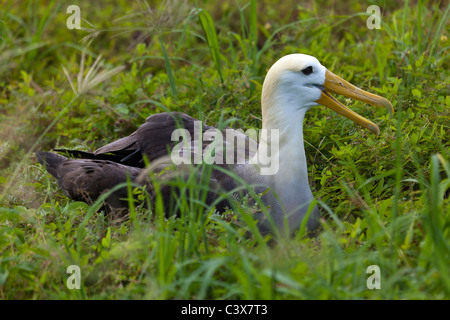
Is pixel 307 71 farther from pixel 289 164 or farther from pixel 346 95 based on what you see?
pixel 289 164

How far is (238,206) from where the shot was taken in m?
2.94

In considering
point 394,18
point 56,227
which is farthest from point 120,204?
point 394,18

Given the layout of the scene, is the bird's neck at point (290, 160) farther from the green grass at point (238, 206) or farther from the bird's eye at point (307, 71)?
the bird's eye at point (307, 71)

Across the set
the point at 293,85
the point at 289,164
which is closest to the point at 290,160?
the point at 289,164

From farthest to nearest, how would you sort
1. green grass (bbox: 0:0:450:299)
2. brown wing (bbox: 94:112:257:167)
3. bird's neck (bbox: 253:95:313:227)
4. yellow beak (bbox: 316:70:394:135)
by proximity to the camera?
brown wing (bbox: 94:112:257:167) < yellow beak (bbox: 316:70:394:135) < bird's neck (bbox: 253:95:313:227) < green grass (bbox: 0:0:450:299)

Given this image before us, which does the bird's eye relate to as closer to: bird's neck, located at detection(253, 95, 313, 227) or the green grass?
bird's neck, located at detection(253, 95, 313, 227)

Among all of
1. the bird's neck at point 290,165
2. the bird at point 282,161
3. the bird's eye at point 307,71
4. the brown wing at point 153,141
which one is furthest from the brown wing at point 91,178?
the bird's eye at point 307,71

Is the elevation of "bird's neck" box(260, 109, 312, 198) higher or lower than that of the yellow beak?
lower

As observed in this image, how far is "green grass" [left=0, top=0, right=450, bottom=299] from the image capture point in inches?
102

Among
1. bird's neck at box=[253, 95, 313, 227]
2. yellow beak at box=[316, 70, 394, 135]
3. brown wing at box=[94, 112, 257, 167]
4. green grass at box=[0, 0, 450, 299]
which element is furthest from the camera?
brown wing at box=[94, 112, 257, 167]

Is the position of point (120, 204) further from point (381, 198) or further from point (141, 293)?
point (381, 198)

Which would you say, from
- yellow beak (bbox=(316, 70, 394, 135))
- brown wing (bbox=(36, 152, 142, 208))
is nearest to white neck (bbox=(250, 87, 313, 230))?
yellow beak (bbox=(316, 70, 394, 135))

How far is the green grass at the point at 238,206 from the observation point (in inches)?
102

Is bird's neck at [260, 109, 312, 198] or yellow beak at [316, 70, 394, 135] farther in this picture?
yellow beak at [316, 70, 394, 135]
